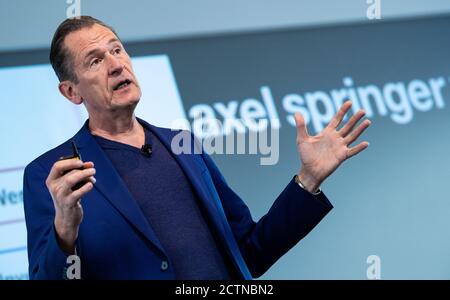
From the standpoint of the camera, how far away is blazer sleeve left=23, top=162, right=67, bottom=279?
6.04 feet

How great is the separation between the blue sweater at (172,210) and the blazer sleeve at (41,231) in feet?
0.67

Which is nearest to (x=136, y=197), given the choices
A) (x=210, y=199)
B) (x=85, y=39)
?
(x=210, y=199)

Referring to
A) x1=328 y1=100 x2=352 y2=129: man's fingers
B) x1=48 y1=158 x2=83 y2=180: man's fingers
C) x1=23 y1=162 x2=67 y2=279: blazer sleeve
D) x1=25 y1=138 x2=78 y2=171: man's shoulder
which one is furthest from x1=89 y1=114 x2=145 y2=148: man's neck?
x1=328 y1=100 x2=352 y2=129: man's fingers

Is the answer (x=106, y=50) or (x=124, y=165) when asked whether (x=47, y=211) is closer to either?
(x=124, y=165)

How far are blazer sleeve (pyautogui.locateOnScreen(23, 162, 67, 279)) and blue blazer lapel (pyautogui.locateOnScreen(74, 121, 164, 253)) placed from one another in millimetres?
133

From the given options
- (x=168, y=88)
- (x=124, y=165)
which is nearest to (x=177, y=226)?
(x=124, y=165)

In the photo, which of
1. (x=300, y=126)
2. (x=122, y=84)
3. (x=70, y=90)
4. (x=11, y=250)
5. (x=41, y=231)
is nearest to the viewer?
(x=41, y=231)

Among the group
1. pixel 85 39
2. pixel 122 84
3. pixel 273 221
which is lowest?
pixel 273 221

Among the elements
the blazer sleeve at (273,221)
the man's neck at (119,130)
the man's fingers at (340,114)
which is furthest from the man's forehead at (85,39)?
the man's fingers at (340,114)

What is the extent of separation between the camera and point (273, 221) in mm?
2133

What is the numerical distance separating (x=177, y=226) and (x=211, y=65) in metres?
1.51

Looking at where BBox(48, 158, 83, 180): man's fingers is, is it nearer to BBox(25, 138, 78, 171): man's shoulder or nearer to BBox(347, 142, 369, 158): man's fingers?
BBox(25, 138, 78, 171): man's shoulder

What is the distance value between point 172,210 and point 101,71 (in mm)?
475

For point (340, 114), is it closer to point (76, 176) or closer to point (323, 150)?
point (323, 150)
